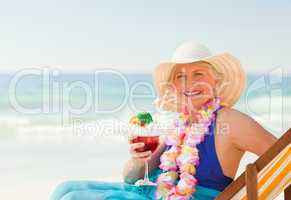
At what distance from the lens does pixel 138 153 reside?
400cm

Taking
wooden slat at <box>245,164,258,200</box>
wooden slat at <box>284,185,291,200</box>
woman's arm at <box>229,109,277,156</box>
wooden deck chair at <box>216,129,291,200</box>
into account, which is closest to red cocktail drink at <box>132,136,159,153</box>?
woman's arm at <box>229,109,277,156</box>

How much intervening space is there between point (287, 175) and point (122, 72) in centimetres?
158

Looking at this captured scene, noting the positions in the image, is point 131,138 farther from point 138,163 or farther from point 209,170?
point 209,170

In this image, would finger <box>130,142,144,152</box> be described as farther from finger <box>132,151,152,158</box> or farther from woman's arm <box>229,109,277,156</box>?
woman's arm <box>229,109,277,156</box>

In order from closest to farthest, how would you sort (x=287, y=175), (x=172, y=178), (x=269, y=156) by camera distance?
1. (x=269, y=156)
2. (x=287, y=175)
3. (x=172, y=178)

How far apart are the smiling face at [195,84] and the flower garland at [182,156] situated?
53 mm

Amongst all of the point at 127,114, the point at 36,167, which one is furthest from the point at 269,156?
the point at 36,167

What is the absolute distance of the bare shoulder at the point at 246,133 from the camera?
388 cm

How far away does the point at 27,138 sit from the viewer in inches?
159

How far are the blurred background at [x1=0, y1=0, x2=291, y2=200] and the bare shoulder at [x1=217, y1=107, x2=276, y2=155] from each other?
0.45 feet

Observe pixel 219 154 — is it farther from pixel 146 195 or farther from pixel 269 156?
pixel 269 156

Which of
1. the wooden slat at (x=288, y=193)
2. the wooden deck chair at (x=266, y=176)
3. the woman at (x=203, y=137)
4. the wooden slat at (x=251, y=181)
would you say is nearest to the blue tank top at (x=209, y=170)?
the woman at (x=203, y=137)

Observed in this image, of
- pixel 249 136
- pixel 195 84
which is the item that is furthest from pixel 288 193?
pixel 195 84

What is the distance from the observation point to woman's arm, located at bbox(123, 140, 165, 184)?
4020 mm
